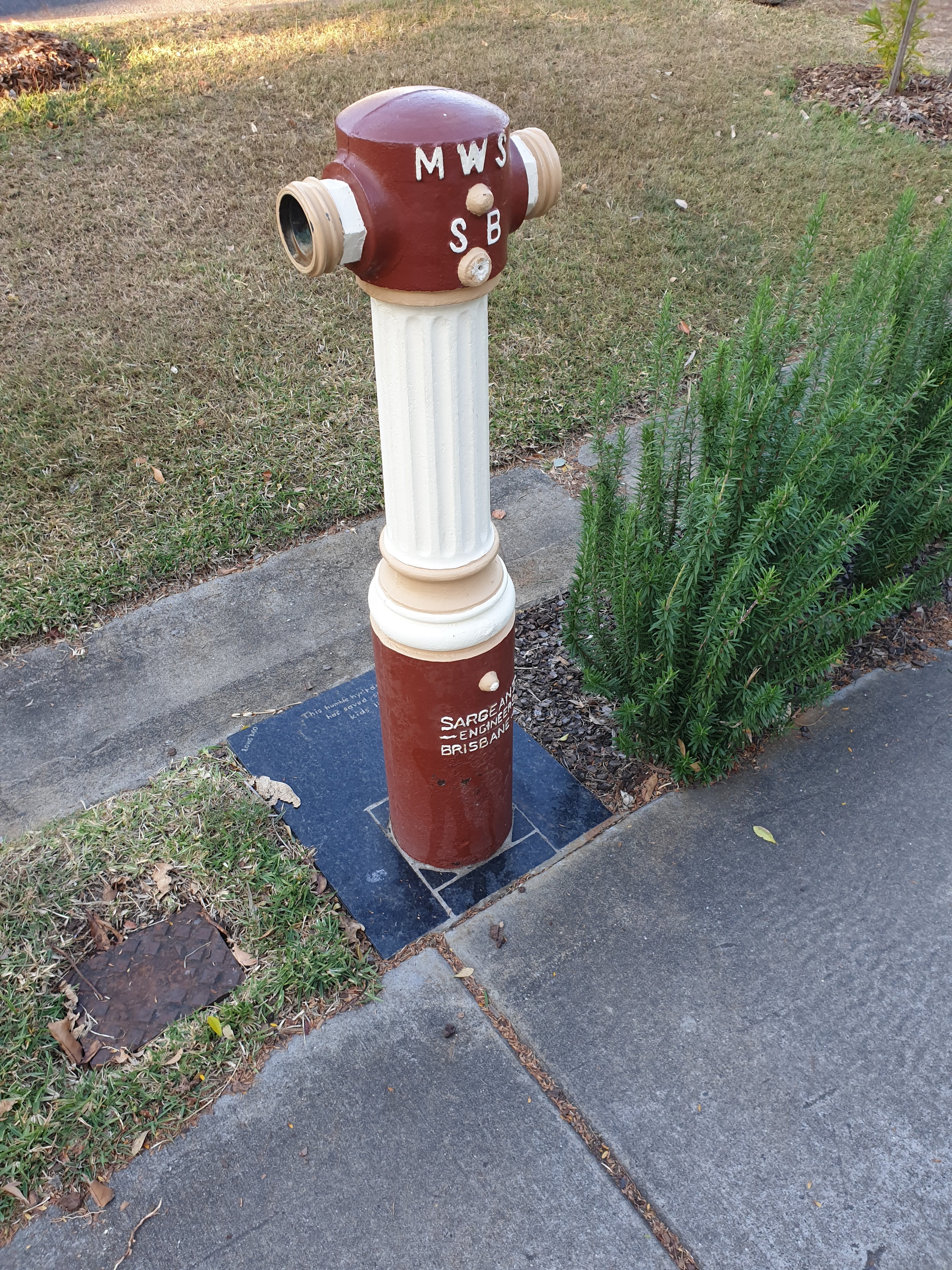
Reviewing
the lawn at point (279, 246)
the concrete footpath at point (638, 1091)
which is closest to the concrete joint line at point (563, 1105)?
the concrete footpath at point (638, 1091)

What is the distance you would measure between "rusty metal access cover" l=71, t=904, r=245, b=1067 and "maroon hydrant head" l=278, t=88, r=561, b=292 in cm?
190

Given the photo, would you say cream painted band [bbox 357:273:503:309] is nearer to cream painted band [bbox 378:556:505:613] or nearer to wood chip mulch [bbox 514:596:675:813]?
cream painted band [bbox 378:556:505:613]

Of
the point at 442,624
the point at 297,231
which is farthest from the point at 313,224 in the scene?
the point at 442,624

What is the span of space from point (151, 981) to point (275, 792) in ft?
2.35

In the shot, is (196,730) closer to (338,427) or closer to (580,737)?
(580,737)

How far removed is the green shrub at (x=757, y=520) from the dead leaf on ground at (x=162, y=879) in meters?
1.46

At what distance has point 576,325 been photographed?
5.63 metres

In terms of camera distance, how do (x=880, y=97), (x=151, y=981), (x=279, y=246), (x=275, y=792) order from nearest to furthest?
(x=151, y=981) → (x=275, y=792) → (x=279, y=246) → (x=880, y=97)

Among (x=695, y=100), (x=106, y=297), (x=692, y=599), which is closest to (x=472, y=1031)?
(x=692, y=599)

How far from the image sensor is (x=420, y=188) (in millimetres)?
1789

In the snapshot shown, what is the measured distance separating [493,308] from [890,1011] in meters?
4.52

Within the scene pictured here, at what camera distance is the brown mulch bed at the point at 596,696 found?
3154mm

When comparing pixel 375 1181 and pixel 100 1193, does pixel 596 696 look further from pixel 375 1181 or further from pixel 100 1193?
pixel 100 1193

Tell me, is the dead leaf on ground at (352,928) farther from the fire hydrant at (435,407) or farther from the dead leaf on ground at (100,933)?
the dead leaf on ground at (100,933)
